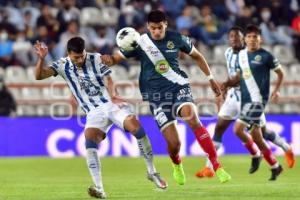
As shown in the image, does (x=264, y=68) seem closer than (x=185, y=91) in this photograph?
No

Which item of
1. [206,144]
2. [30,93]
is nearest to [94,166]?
[206,144]

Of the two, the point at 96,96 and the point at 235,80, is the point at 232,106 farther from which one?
the point at 96,96

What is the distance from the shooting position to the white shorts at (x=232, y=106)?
14.6 meters

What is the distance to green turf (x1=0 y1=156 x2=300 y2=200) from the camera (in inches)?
433

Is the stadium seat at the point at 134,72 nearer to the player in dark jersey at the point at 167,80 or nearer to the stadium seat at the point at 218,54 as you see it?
the stadium seat at the point at 218,54

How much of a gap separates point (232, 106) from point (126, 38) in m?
3.73

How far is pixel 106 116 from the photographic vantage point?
36.4 ft

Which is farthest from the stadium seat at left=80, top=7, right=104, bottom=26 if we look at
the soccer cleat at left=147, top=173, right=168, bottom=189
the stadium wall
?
the soccer cleat at left=147, top=173, right=168, bottom=189

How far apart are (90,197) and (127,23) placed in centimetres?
1208

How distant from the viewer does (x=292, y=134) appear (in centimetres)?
2005

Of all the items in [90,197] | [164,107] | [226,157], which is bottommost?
[226,157]

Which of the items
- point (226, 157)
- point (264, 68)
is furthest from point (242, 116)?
point (226, 157)

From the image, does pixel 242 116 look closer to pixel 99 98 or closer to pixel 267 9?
pixel 99 98

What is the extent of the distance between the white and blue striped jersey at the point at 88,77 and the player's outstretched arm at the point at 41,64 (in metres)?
0.15
